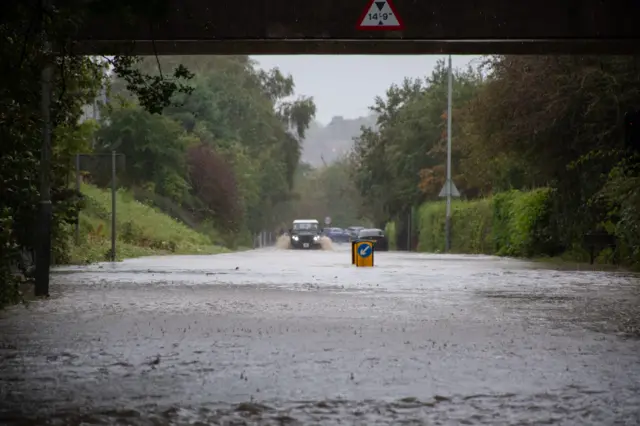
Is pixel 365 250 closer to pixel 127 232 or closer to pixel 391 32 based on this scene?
pixel 391 32

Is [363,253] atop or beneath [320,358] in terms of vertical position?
atop

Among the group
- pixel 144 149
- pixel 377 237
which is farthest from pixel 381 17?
pixel 377 237

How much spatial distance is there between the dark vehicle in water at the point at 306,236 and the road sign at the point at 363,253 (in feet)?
152

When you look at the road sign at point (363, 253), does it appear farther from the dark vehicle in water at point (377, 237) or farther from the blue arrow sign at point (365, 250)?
the dark vehicle in water at point (377, 237)

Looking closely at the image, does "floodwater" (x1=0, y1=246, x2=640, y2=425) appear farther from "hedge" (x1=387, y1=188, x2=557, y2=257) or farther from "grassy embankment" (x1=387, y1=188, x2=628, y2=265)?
"hedge" (x1=387, y1=188, x2=557, y2=257)

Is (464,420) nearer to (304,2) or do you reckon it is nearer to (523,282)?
(304,2)

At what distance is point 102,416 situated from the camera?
780 centimetres

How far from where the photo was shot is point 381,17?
19922mm

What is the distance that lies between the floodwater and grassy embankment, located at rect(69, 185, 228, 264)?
16384 millimetres

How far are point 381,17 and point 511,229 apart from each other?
24368 mm

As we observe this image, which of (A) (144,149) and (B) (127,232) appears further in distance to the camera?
(A) (144,149)

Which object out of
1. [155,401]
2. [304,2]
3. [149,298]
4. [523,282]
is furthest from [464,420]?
[523,282]

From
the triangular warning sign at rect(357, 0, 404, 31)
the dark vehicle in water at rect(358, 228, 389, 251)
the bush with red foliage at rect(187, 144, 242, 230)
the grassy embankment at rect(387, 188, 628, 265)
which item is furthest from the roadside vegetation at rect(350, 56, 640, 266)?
the bush with red foliage at rect(187, 144, 242, 230)

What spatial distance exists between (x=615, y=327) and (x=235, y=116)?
78264 mm
